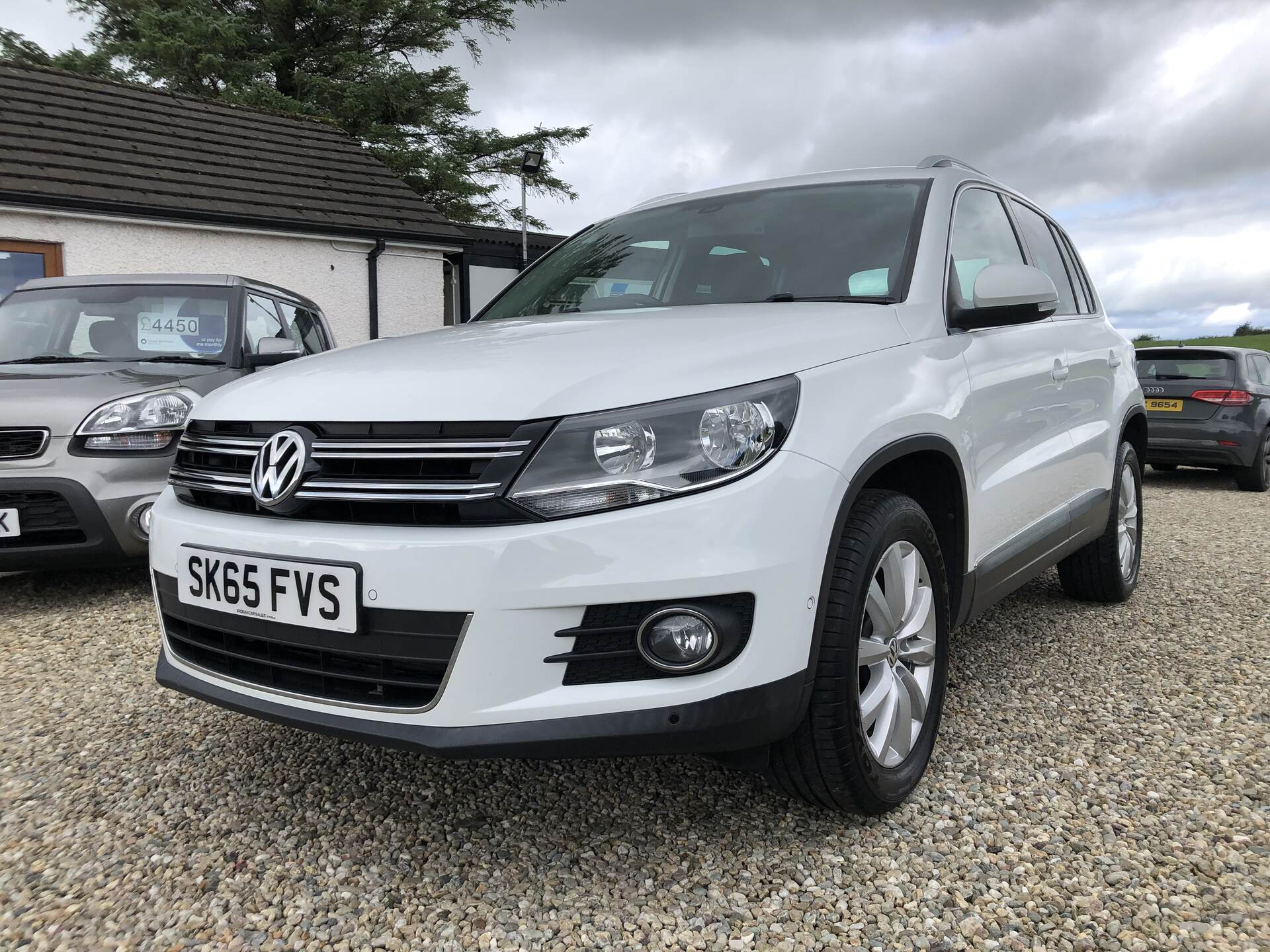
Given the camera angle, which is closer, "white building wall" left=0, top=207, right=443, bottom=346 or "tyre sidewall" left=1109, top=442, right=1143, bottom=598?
"tyre sidewall" left=1109, top=442, right=1143, bottom=598

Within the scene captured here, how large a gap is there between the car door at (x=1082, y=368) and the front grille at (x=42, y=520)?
4090mm

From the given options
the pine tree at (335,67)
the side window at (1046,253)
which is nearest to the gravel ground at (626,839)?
the side window at (1046,253)

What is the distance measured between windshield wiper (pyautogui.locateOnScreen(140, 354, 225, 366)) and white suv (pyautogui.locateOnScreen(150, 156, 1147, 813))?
2.66 m

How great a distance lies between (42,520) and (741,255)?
10.7 feet

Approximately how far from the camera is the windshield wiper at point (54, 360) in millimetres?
4723

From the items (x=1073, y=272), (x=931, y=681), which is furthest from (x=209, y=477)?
(x=1073, y=272)

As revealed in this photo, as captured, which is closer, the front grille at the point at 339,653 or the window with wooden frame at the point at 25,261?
the front grille at the point at 339,653

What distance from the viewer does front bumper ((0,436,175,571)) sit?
12.9 ft

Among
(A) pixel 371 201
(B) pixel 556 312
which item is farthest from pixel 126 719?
(A) pixel 371 201

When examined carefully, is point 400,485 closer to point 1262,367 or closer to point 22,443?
point 22,443

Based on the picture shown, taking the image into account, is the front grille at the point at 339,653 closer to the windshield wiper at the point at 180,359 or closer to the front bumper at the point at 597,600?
the front bumper at the point at 597,600

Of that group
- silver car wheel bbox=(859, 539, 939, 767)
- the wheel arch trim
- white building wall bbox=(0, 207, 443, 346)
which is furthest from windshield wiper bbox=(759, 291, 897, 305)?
white building wall bbox=(0, 207, 443, 346)

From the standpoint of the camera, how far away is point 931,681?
7.75ft

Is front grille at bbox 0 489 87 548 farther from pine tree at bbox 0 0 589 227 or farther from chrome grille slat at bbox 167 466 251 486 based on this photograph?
pine tree at bbox 0 0 589 227
